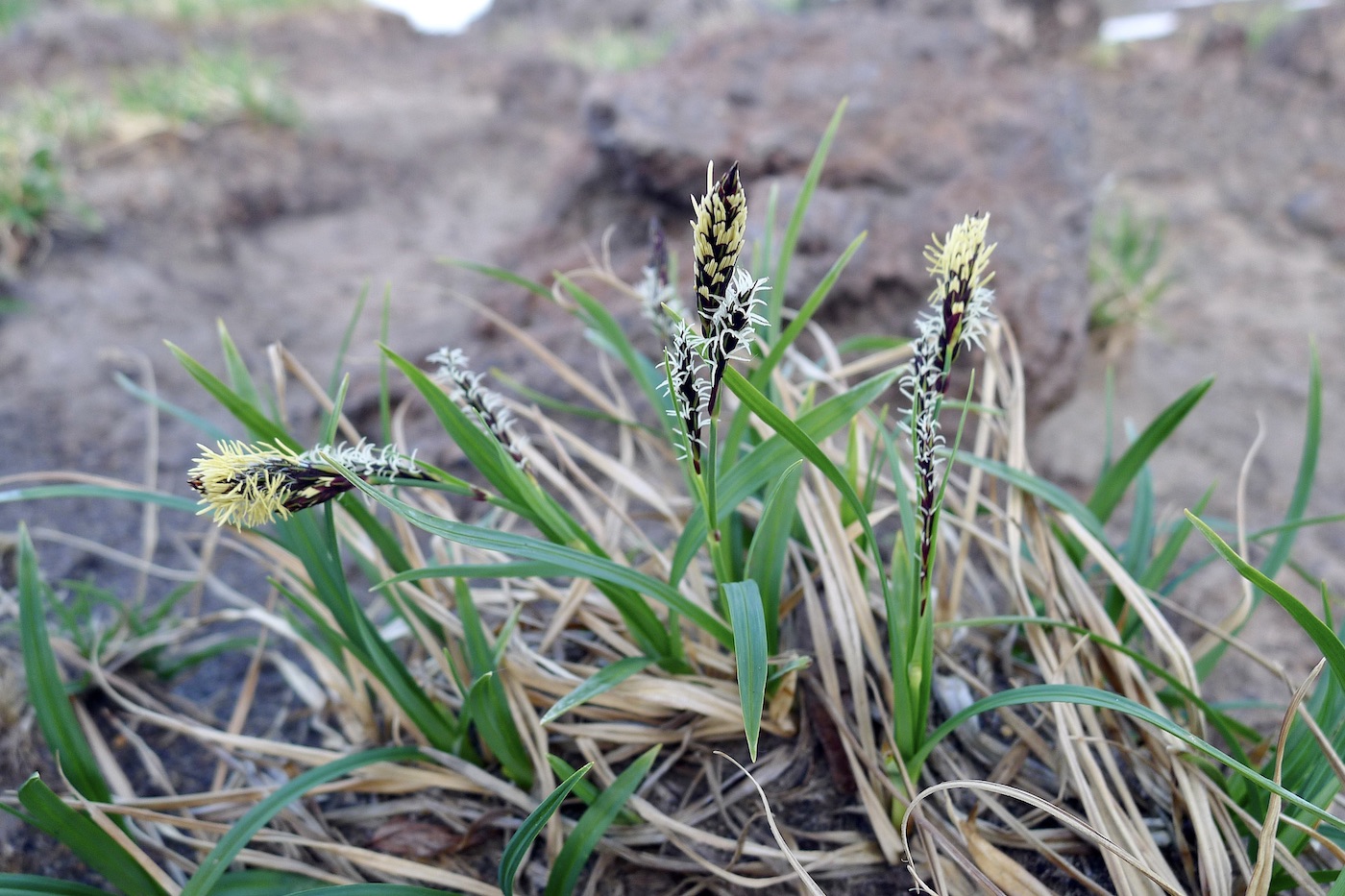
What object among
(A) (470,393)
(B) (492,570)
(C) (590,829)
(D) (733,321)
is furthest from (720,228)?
(C) (590,829)

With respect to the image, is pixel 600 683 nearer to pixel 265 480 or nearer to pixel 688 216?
pixel 265 480

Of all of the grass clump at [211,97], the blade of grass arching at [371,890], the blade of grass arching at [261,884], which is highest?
the grass clump at [211,97]

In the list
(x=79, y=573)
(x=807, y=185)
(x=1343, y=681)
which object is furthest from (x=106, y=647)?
(x=1343, y=681)

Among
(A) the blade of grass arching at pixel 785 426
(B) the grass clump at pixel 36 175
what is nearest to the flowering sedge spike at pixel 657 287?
(A) the blade of grass arching at pixel 785 426

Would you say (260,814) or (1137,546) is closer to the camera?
(260,814)

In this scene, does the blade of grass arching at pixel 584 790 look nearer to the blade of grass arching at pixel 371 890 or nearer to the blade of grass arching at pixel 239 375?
the blade of grass arching at pixel 371 890

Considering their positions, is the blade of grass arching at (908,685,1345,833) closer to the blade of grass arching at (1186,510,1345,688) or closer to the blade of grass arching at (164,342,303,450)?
the blade of grass arching at (1186,510,1345,688)
